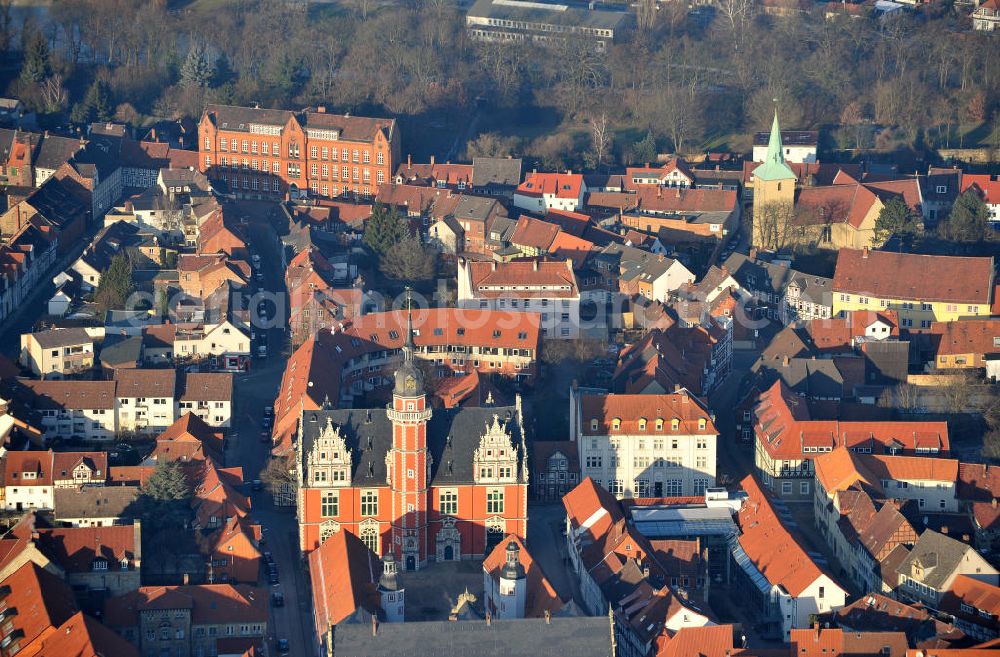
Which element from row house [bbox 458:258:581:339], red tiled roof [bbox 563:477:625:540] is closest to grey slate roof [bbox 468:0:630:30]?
row house [bbox 458:258:581:339]

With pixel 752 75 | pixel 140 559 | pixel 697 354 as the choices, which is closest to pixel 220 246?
pixel 697 354

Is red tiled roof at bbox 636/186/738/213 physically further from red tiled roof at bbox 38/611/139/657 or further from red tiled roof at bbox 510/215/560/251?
red tiled roof at bbox 38/611/139/657

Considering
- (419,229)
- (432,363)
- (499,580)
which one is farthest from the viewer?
(419,229)

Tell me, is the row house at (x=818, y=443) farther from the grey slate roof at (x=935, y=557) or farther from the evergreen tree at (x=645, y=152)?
the evergreen tree at (x=645, y=152)

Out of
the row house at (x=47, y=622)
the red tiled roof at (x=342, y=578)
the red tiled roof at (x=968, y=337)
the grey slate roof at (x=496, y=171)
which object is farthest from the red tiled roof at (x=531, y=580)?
the grey slate roof at (x=496, y=171)

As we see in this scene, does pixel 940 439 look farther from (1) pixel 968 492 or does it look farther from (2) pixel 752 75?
(2) pixel 752 75

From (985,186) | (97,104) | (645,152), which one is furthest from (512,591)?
(97,104)

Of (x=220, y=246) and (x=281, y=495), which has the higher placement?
→ (x=220, y=246)
